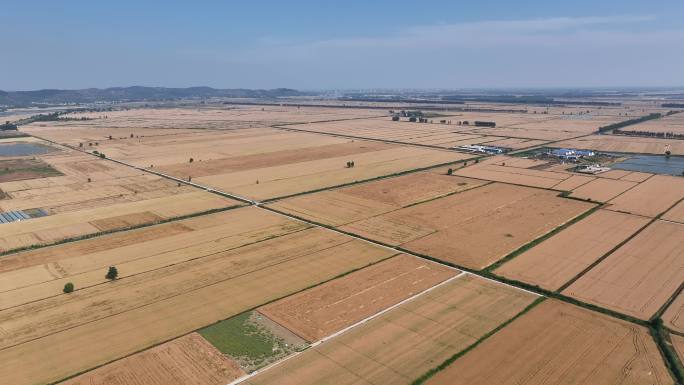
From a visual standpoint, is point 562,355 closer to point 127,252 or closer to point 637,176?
point 127,252

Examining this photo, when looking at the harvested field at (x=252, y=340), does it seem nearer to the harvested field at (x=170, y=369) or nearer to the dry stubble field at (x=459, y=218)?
the harvested field at (x=170, y=369)

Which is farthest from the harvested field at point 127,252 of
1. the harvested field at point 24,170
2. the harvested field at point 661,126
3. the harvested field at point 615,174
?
the harvested field at point 661,126

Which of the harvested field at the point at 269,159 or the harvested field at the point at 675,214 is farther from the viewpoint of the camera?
the harvested field at the point at 269,159

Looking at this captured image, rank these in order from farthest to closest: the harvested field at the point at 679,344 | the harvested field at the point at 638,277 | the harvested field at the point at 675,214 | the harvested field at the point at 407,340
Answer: the harvested field at the point at 675,214, the harvested field at the point at 638,277, the harvested field at the point at 679,344, the harvested field at the point at 407,340

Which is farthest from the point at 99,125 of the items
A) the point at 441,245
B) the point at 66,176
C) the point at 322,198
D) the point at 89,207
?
the point at 441,245

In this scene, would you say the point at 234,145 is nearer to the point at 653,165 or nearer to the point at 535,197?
the point at 535,197

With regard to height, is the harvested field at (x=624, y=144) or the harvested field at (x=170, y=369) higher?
the harvested field at (x=624, y=144)
